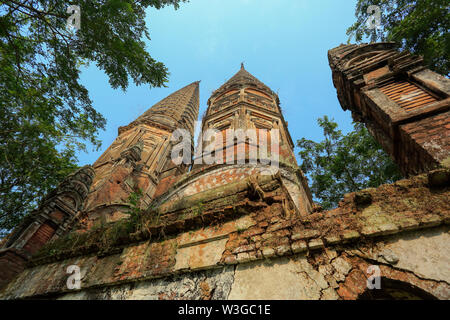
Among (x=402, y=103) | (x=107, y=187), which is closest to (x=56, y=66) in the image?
(x=107, y=187)

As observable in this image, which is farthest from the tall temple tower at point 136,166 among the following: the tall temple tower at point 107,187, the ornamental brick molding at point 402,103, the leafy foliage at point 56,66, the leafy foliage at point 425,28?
the leafy foliage at point 425,28

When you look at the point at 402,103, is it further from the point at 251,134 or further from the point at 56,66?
the point at 56,66

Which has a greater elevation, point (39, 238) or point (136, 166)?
point (136, 166)

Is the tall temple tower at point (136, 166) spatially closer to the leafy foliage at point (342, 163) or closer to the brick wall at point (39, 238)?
the brick wall at point (39, 238)

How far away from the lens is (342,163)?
12992 mm

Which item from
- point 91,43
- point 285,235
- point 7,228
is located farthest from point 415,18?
point 7,228

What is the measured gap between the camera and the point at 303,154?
1460cm

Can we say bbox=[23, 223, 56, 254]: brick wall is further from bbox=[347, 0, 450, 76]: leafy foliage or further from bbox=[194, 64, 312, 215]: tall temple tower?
bbox=[347, 0, 450, 76]: leafy foliage

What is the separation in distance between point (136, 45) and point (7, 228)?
10269 mm

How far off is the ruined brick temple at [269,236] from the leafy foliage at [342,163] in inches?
220

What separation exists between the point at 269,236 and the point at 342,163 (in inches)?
468
